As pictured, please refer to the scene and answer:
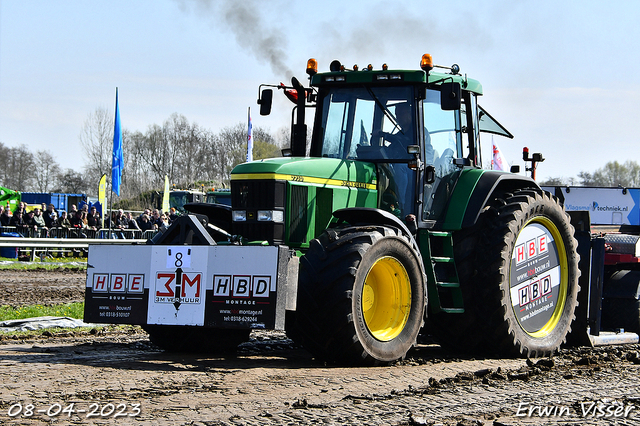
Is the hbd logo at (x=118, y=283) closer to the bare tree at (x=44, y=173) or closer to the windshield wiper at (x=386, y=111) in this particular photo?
the windshield wiper at (x=386, y=111)

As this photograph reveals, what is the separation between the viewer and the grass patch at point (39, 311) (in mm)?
11071

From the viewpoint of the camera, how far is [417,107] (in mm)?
8367

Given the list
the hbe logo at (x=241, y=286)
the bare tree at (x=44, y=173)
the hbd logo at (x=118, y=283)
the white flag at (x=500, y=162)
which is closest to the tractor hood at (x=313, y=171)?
the hbe logo at (x=241, y=286)

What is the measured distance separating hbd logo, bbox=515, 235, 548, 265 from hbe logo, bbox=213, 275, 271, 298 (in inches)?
126

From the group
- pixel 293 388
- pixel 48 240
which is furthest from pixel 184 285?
pixel 48 240

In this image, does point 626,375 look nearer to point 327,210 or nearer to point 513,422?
point 513,422

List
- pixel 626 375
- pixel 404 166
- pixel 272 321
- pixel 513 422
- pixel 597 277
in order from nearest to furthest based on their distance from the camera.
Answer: pixel 513 422 → pixel 272 321 → pixel 626 375 → pixel 404 166 → pixel 597 277

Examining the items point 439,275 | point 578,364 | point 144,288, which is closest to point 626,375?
point 578,364

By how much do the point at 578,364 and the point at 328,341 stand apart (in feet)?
9.02

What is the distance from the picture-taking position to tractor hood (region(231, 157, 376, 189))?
757 cm

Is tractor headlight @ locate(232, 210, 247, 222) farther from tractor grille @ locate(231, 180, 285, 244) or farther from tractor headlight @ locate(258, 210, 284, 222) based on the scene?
tractor headlight @ locate(258, 210, 284, 222)

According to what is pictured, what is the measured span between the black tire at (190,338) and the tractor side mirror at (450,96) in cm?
325

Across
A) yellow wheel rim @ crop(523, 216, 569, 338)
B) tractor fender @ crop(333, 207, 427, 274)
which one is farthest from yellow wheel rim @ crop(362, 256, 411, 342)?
yellow wheel rim @ crop(523, 216, 569, 338)

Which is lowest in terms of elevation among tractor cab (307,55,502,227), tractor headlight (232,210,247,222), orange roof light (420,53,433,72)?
tractor headlight (232,210,247,222)
